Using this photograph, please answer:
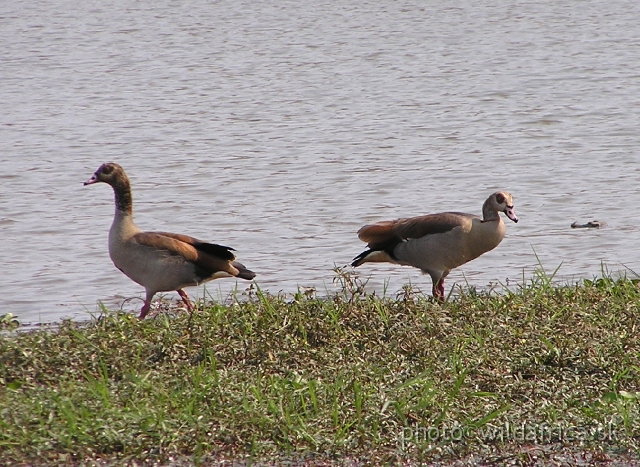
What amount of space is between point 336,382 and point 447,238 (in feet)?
9.60

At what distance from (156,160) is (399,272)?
5.51 m

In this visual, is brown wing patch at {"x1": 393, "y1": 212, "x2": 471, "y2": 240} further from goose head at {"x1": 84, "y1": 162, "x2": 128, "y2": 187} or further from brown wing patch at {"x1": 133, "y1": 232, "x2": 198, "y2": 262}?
goose head at {"x1": 84, "y1": 162, "x2": 128, "y2": 187}

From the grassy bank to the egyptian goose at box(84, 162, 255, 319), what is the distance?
720 millimetres

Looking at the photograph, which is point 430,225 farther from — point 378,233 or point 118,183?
point 118,183

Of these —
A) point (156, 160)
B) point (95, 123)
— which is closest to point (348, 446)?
point (156, 160)

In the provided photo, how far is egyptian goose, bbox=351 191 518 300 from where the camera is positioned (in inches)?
336

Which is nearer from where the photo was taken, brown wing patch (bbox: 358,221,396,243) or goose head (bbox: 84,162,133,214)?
goose head (bbox: 84,162,133,214)

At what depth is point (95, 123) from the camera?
16.8 m

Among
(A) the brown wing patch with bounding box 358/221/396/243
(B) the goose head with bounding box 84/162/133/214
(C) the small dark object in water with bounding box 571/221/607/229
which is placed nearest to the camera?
(B) the goose head with bounding box 84/162/133/214

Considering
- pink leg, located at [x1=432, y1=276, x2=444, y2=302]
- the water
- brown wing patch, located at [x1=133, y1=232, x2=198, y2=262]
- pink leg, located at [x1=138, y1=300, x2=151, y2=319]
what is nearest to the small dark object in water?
the water

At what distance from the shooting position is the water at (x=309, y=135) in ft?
33.1

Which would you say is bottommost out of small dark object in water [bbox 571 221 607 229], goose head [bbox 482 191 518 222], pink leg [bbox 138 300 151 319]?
small dark object in water [bbox 571 221 607 229]

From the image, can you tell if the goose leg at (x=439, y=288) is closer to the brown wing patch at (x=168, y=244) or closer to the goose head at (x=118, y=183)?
the brown wing patch at (x=168, y=244)

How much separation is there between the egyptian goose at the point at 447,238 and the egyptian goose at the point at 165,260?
4.12 ft
